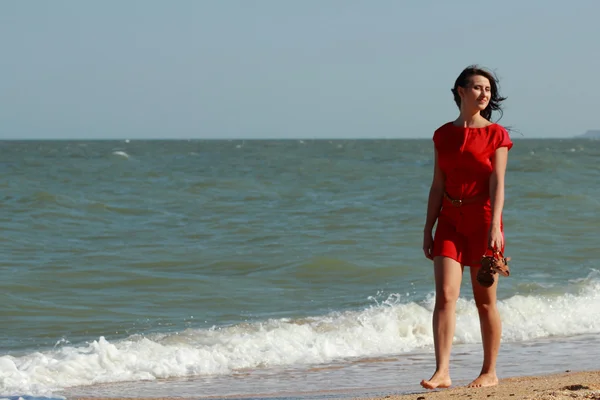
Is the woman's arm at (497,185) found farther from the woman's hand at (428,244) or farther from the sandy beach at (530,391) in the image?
the sandy beach at (530,391)

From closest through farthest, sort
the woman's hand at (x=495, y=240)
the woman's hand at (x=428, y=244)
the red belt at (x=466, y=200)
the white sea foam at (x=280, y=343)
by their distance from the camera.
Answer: the woman's hand at (x=495, y=240) < the red belt at (x=466, y=200) < the woman's hand at (x=428, y=244) < the white sea foam at (x=280, y=343)

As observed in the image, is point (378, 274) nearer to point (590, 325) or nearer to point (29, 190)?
point (590, 325)

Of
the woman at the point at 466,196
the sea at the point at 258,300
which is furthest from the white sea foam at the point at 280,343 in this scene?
the woman at the point at 466,196

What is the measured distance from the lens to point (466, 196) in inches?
179

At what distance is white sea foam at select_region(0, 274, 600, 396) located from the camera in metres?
6.38

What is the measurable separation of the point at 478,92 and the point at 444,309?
1.08m

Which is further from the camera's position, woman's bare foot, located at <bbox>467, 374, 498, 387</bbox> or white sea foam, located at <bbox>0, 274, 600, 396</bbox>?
white sea foam, located at <bbox>0, 274, 600, 396</bbox>

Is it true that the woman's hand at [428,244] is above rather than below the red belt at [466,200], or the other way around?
below

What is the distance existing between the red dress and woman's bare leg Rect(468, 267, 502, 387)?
16cm

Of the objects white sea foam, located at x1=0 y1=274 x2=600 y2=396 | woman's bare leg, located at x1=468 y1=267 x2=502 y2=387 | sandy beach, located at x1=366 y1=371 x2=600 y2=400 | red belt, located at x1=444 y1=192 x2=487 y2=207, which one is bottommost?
white sea foam, located at x1=0 y1=274 x2=600 y2=396

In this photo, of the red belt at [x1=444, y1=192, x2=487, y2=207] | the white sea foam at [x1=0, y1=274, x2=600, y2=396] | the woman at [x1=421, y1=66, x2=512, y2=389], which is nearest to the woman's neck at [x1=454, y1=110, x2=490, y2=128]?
the woman at [x1=421, y1=66, x2=512, y2=389]

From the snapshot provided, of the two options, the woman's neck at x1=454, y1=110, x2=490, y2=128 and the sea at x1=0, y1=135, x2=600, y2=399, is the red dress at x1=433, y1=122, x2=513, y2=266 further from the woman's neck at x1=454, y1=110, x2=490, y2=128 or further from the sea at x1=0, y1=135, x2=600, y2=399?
the sea at x1=0, y1=135, x2=600, y2=399

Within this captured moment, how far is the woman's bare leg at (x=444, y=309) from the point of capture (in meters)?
4.53

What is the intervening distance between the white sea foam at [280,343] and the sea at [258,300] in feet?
0.06
